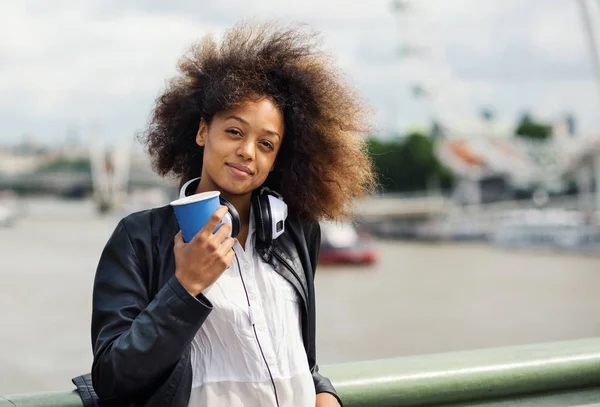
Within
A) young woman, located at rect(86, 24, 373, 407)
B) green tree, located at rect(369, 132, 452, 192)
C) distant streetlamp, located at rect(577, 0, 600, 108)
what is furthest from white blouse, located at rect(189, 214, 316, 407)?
green tree, located at rect(369, 132, 452, 192)

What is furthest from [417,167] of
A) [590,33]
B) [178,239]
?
[178,239]

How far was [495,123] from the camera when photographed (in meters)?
47.1

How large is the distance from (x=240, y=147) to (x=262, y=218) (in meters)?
0.07

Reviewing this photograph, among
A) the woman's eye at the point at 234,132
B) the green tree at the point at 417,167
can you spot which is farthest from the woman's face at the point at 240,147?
the green tree at the point at 417,167

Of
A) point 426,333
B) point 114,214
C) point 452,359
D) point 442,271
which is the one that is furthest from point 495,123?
point 452,359

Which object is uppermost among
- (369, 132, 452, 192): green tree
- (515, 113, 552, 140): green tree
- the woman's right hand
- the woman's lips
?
the woman's lips

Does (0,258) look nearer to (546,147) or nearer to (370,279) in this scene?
(370,279)

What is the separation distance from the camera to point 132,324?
0.75 meters

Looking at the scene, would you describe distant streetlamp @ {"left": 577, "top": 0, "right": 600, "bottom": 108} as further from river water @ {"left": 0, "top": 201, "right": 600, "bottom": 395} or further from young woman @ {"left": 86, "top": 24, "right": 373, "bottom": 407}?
young woman @ {"left": 86, "top": 24, "right": 373, "bottom": 407}

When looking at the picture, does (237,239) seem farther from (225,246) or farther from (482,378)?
(482,378)

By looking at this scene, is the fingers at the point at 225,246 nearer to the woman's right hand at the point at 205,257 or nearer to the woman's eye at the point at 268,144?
the woman's right hand at the point at 205,257

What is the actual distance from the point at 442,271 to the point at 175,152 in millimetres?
18767

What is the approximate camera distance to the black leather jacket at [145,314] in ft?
2.42

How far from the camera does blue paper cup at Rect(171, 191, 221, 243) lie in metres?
0.75
